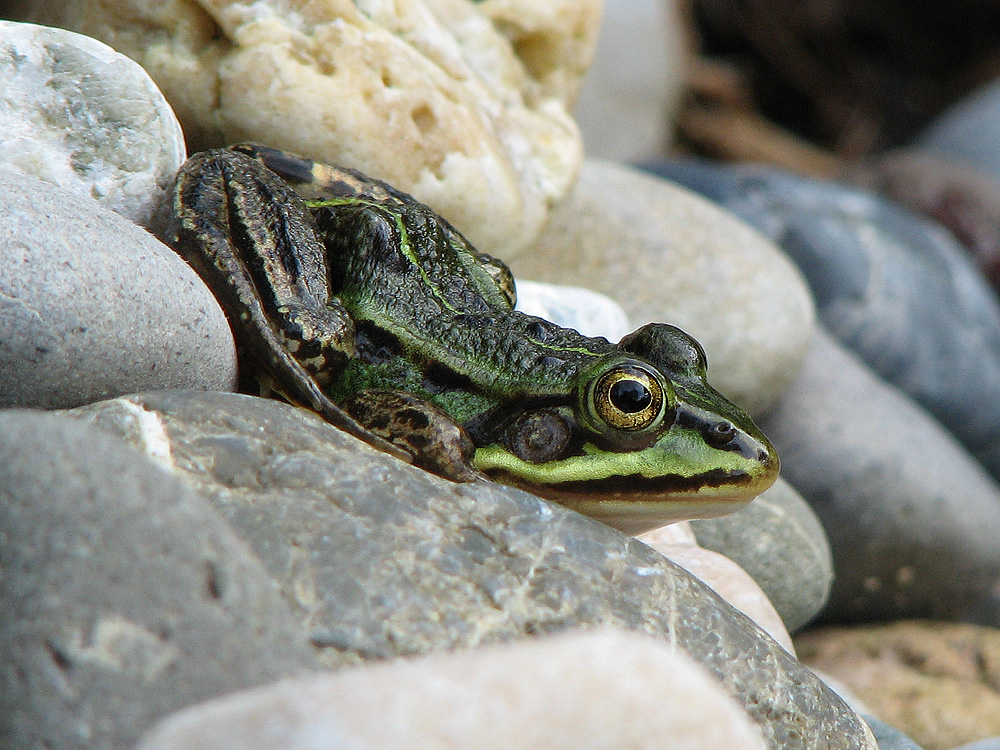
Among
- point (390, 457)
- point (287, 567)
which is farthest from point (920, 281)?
point (287, 567)

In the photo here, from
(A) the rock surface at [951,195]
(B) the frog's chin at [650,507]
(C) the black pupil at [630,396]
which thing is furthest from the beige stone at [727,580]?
(A) the rock surface at [951,195]

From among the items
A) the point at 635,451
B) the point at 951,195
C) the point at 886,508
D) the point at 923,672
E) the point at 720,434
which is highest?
the point at 720,434

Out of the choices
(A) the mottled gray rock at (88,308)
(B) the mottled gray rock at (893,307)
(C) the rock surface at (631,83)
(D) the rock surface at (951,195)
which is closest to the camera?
(A) the mottled gray rock at (88,308)

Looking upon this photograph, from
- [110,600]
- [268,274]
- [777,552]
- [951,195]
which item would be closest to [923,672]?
[777,552]

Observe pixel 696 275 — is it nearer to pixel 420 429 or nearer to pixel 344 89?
pixel 344 89

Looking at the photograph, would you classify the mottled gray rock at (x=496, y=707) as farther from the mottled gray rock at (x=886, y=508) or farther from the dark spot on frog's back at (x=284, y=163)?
the mottled gray rock at (x=886, y=508)

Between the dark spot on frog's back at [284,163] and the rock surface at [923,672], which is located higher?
the dark spot on frog's back at [284,163]

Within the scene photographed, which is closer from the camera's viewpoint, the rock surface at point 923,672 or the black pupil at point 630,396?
the black pupil at point 630,396
